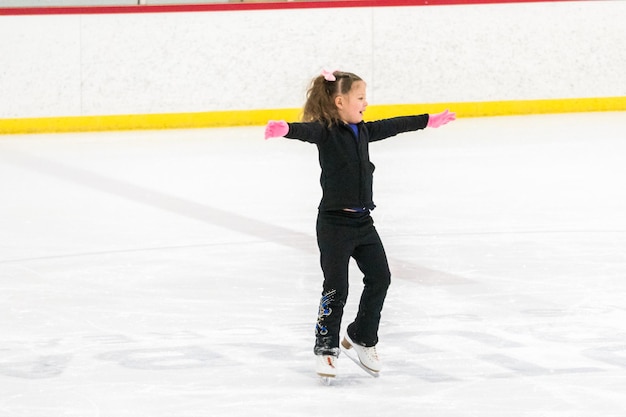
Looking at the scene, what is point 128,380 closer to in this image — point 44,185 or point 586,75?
point 44,185

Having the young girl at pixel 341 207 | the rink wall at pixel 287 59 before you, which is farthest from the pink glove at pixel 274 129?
the rink wall at pixel 287 59

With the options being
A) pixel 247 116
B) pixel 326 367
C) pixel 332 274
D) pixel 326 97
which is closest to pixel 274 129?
pixel 326 97

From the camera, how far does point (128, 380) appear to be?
3912 millimetres

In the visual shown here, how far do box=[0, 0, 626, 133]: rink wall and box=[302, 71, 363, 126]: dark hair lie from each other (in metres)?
7.92

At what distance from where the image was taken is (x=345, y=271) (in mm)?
3943

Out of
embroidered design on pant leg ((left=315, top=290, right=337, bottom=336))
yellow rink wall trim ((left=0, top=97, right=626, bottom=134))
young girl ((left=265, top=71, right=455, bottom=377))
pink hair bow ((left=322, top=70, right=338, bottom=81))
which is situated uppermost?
pink hair bow ((left=322, top=70, right=338, bottom=81))

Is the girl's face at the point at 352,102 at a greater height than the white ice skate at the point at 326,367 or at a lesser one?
greater

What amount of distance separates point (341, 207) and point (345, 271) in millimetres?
192

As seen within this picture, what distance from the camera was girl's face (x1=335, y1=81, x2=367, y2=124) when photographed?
387 cm

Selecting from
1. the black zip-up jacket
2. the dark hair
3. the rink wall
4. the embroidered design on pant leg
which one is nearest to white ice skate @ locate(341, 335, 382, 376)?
the embroidered design on pant leg

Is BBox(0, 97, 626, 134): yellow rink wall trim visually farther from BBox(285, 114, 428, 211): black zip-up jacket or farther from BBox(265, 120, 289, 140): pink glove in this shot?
BBox(265, 120, 289, 140): pink glove

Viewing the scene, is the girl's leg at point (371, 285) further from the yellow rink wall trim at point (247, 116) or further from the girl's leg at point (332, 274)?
the yellow rink wall trim at point (247, 116)

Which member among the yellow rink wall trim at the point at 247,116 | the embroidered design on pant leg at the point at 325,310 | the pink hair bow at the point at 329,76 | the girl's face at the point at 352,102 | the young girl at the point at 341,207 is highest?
the pink hair bow at the point at 329,76

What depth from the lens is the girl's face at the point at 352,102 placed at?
387cm
